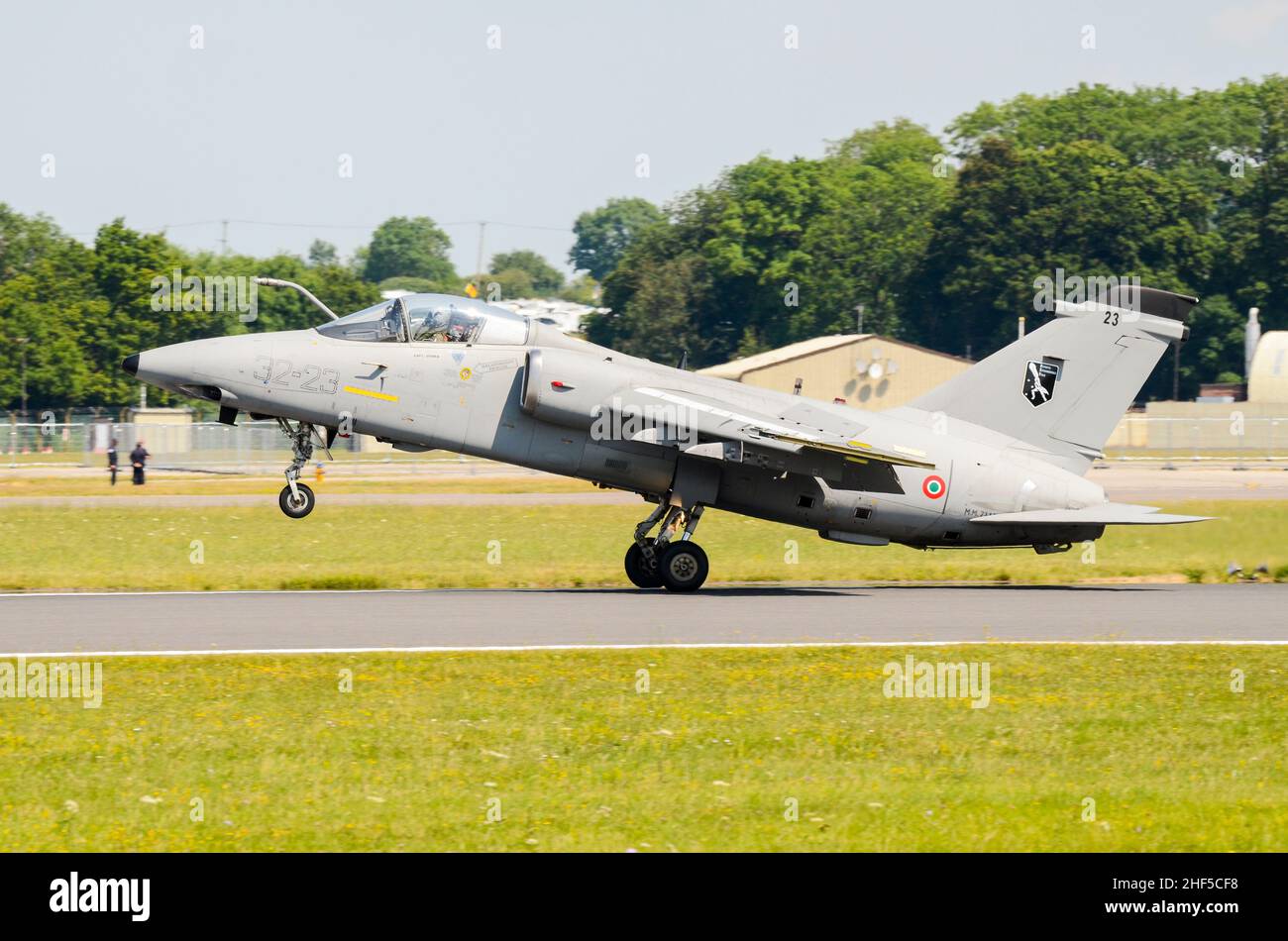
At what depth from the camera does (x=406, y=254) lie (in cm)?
19250

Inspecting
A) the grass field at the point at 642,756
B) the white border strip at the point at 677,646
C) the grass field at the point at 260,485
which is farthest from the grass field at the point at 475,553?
the grass field at the point at 260,485

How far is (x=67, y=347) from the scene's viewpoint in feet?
252

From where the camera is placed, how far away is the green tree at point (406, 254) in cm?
19100

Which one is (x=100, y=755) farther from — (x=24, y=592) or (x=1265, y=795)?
(x=24, y=592)

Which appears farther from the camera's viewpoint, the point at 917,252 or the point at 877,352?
the point at 917,252

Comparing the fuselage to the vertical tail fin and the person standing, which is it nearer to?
the vertical tail fin

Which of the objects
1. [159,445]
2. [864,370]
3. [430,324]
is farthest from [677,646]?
[864,370]

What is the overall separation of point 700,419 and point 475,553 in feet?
29.6

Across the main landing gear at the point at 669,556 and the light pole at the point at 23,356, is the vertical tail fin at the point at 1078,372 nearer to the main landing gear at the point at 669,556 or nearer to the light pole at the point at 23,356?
the main landing gear at the point at 669,556

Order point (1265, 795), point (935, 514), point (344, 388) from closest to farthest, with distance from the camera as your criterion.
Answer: point (1265, 795) < point (344, 388) < point (935, 514)

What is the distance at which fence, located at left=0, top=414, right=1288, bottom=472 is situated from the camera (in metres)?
63.4

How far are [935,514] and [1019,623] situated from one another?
3233 mm
